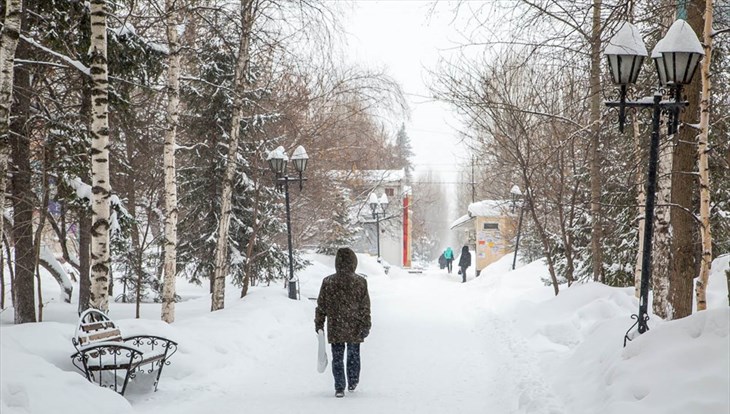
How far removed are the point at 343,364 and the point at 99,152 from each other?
3.86m

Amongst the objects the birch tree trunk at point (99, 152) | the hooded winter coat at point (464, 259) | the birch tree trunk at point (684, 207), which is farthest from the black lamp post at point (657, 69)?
the hooded winter coat at point (464, 259)

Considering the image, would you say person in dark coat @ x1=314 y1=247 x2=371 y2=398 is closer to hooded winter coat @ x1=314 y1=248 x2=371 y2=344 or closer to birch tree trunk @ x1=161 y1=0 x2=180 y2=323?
hooded winter coat @ x1=314 y1=248 x2=371 y2=344

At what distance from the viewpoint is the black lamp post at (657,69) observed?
618cm

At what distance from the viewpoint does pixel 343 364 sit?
6.81 meters

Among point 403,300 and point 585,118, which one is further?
point 403,300

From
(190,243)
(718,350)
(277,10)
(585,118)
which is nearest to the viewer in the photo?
(718,350)

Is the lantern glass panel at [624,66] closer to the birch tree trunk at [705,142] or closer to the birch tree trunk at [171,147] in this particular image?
the birch tree trunk at [705,142]

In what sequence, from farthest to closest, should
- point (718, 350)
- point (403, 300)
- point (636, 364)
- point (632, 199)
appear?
1. point (403, 300)
2. point (632, 199)
3. point (636, 364)
4. point (718, 350)

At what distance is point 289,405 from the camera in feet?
20.7

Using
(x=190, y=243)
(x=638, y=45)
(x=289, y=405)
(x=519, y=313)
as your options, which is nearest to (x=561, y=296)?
(x=519, y=313)

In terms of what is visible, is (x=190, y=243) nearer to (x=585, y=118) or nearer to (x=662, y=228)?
(x=585, y=118)

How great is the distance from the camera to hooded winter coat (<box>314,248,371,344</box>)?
22.5 feet

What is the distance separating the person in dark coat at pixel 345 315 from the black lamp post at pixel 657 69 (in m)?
2.82

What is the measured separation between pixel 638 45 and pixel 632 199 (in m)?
8.53
